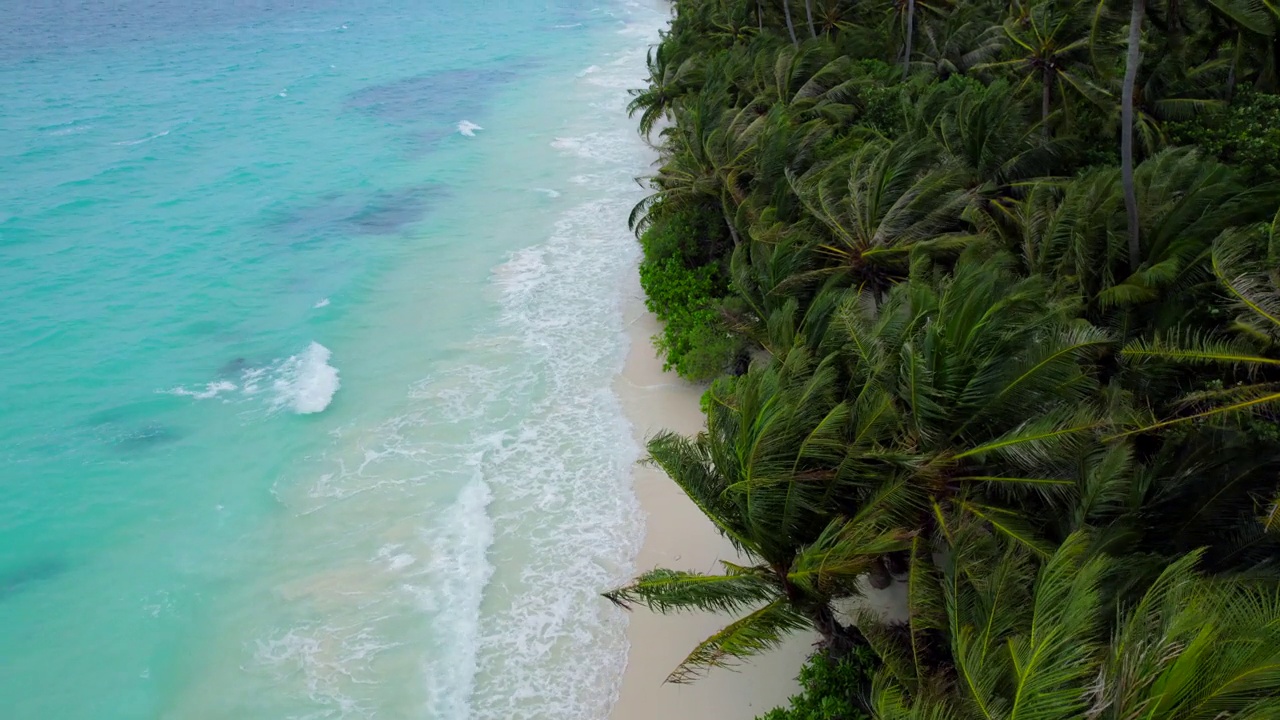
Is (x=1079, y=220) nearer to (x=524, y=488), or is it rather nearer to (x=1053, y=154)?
(x=1053, y=154)

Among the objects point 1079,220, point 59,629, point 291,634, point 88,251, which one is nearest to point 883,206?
point 1079,220

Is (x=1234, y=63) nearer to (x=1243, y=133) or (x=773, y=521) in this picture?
(x=1243, y=133)

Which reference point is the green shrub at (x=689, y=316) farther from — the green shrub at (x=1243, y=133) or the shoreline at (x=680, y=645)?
the green shrub at (x=1243, y=133)

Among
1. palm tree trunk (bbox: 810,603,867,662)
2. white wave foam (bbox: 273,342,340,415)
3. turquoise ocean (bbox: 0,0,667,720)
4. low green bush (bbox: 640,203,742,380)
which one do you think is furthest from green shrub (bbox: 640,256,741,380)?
white wave foam (bbox: 273,342,340,415)

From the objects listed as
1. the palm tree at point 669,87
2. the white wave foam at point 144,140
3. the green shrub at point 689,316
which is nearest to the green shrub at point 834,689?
the green shrub at point 689,316

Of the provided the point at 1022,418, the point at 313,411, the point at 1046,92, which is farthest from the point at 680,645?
the point at 1046,92

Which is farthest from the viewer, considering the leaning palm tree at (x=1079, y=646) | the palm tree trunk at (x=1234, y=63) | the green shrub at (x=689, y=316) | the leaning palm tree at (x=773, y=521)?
the green shrub at (x=689, y=316)

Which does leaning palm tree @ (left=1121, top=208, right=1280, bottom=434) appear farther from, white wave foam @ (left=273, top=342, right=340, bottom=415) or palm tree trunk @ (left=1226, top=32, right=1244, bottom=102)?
white wave foam @ (left=273, top=342, right=340, bottom=415)
